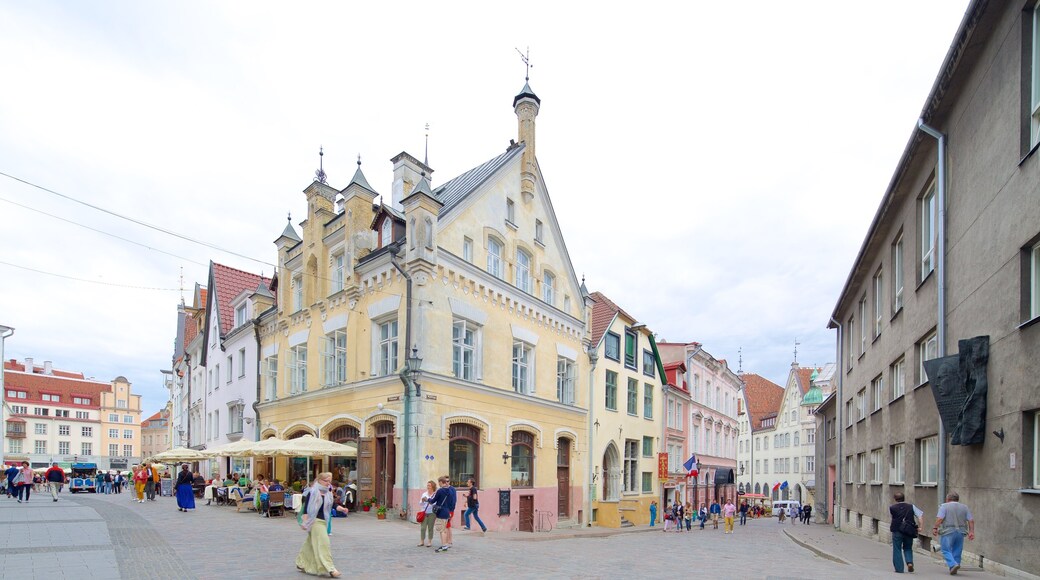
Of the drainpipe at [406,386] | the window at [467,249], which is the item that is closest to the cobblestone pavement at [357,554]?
the drainpipe at [406,386]

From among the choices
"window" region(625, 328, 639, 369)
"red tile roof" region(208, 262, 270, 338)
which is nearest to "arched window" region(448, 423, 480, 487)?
"window" region(625, 328, 639, 369)

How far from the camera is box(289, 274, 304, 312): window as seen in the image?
27703mm

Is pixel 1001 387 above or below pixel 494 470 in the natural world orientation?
above

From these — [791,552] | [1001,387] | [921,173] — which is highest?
[921,173]

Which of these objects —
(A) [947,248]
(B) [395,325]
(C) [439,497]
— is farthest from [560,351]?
(A) [947,248]

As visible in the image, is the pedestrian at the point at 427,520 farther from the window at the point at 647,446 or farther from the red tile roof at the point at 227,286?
the window at the point at 647,446

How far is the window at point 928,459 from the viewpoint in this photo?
15195 mm

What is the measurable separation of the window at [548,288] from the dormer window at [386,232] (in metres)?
7.26

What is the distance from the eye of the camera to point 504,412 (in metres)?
24.6

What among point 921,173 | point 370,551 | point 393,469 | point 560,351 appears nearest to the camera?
point 370,551

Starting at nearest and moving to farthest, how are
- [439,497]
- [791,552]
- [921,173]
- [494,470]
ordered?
[439,497]
[921,173]
[791,552]
[494,470]

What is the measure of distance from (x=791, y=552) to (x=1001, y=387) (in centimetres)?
924

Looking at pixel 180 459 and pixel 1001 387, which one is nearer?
pixel 1001 387

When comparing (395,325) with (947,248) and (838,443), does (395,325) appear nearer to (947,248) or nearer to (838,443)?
(947,248)
